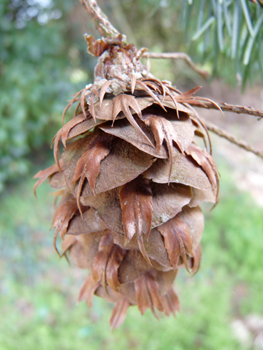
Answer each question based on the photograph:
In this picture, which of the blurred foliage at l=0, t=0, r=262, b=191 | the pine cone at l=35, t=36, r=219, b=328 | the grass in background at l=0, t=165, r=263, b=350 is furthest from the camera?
the blurred foliage at l=0, t=0, r=262, b=191

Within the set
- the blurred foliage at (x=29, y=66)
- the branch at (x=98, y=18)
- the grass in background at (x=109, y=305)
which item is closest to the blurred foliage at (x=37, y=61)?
the blurred foliage at (x=29, y=66)

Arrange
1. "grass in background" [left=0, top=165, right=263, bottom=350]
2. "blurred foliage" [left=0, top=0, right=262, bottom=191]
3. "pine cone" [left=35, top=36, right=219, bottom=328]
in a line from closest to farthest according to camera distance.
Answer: "pine cone" [left=35, top=36, right=219, bottom=328], "grass in background" [left=0, top=165, right=263, bottom=350], "blurred foliage" [left=0, top=0, right=262, bottom=191]

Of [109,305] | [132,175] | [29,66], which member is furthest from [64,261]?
[132,175]

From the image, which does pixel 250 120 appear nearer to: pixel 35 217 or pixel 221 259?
pixel 221 259

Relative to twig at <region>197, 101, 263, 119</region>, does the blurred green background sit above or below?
below

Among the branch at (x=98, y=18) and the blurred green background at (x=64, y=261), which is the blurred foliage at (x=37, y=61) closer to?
the blurred green background at (x=64, y=261)

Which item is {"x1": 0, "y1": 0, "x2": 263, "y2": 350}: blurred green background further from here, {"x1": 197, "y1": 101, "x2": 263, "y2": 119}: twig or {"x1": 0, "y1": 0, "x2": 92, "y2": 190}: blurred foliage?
{"x1": 197, "y1": 101, "x2": 263, "y2": 119}: twig

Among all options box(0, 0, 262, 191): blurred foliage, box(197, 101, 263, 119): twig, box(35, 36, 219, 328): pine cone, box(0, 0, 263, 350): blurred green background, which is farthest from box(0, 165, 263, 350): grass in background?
box(197, 101, 263, 119): twig

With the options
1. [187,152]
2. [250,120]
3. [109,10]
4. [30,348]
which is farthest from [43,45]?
[250,120]
